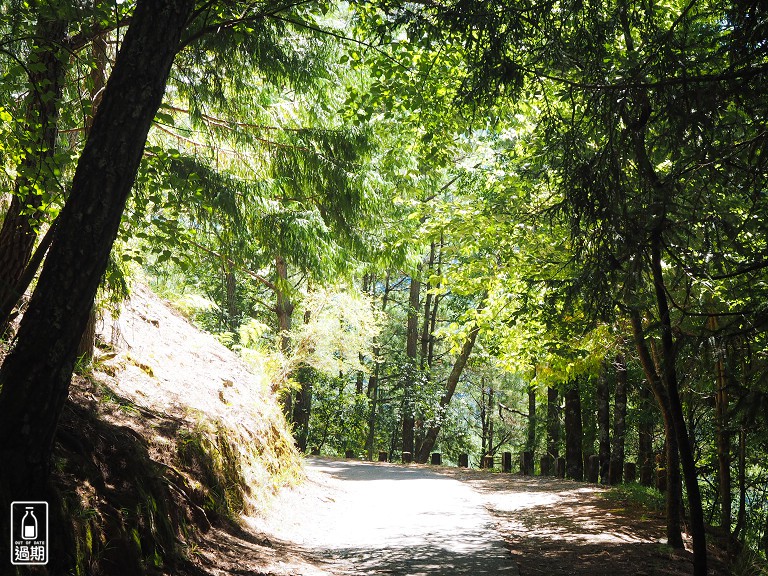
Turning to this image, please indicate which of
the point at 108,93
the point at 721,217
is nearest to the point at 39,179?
the point at 108,93

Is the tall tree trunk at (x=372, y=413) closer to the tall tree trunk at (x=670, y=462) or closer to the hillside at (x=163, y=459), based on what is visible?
the hillside at (x=163, y=459)

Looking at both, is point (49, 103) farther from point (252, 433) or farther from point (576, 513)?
point (576, 513)

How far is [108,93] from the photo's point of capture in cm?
379

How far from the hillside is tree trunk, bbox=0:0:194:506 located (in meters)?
0.62

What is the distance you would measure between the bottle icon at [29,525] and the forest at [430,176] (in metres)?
0.10

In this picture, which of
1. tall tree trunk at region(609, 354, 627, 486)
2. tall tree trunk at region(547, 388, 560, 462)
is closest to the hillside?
tall tree trunk at region(609, 354, 627, 486)

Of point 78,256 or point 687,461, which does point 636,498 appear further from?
point 78,256

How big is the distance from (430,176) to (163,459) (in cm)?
1015

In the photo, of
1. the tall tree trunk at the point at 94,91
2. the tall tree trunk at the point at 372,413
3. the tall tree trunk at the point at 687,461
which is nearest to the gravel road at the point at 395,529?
the tall tree trunk at the point at 687,461

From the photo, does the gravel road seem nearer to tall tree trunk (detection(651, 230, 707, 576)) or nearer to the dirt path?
the dirt path

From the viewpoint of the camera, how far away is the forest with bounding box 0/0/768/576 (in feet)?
12.5

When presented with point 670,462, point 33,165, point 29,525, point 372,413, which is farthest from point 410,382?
point 29,525

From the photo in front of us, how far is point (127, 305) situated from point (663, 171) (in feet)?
25.4

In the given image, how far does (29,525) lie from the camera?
351 centimetres
